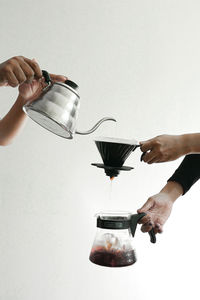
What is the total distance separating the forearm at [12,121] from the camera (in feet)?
4.25

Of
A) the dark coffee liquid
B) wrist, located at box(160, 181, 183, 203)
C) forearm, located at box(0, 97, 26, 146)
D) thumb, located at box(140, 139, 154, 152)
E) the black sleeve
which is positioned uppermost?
forearm, located at box(0, 97, 26, 146)

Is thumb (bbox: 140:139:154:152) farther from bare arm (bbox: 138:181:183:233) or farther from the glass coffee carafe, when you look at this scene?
bare arm (bbox: 138:181:183:233)

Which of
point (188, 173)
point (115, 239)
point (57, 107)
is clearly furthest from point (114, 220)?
point (188, 173)

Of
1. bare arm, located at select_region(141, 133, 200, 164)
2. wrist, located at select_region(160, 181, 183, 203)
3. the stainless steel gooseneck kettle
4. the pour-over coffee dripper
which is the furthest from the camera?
wrist, located at select_region(160, 181, 183, 203)

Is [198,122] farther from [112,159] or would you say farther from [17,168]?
[112,159]

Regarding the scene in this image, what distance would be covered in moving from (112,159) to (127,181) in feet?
3.36

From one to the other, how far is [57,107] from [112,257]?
428mm

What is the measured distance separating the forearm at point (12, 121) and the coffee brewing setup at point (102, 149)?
47 centimetres

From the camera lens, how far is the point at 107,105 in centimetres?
189

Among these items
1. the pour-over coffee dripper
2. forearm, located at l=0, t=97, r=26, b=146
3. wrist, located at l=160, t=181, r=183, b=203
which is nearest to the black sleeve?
wrist, located at l=160, t=181, r=183, b=203

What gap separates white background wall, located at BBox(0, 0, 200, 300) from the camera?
5.74ft

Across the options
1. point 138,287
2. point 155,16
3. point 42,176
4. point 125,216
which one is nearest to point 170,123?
point 155,16

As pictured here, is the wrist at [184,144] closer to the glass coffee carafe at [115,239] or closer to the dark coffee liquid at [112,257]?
the glass coffee carafe at [115,239]

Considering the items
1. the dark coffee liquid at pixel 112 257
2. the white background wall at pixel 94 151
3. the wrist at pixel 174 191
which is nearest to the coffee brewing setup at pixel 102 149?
the dark coffee liquid at pixel 112 257
